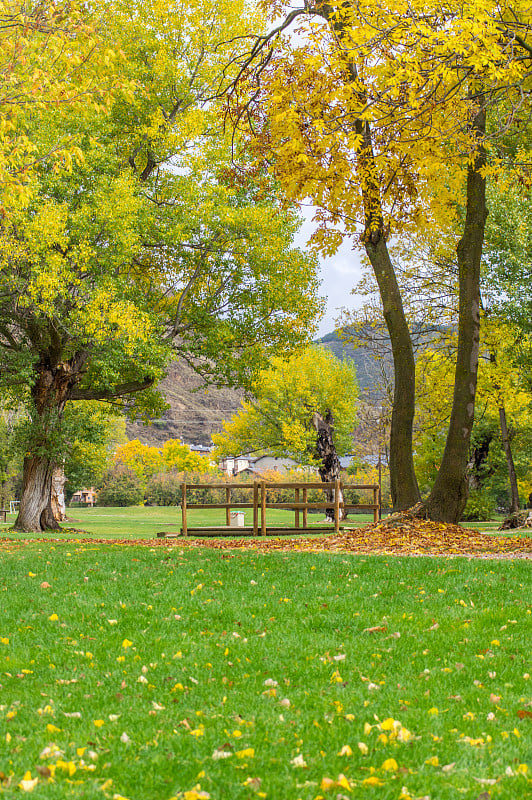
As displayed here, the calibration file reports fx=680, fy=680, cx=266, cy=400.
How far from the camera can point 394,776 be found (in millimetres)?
3072

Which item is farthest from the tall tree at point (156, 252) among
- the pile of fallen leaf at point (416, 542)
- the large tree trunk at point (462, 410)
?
the large tree trunk at point (462, 410)

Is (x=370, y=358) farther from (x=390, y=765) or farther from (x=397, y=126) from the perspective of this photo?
(x=390, y=765)

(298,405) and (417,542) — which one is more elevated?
(298,405)

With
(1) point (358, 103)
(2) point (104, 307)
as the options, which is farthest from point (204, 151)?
(1) point (358, 103)

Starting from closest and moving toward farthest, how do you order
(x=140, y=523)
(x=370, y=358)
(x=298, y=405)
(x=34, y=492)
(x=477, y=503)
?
(x=34, y=492)
(x=370, y=358)
(x=477, y=503)
(x=298, y=405)
(x=140, y=523)

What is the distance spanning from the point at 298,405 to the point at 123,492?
30.7 m

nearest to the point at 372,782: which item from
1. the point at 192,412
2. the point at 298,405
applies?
the point at 298,405

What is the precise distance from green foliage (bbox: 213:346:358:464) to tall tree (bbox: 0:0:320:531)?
13.5 meters

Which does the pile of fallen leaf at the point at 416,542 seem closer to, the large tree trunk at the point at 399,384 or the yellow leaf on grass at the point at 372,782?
the large tree trunk at the point at 399,384

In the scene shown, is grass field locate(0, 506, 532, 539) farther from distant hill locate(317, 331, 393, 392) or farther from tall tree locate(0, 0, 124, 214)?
tall tree locate(0, 0, 124, 214)

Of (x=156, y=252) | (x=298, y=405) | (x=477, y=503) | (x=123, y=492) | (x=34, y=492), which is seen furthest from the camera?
(x=123, y=492)

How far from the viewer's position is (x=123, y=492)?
61.3m

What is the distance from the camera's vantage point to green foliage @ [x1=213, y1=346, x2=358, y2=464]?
34.8 metres

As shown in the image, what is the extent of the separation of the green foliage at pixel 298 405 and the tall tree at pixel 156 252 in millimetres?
13483
